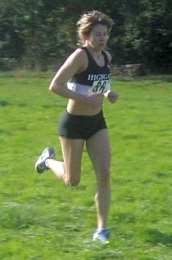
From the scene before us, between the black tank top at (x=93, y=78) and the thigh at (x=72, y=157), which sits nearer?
the black tank top at (x=93, y=78)

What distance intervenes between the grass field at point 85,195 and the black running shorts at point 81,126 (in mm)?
813

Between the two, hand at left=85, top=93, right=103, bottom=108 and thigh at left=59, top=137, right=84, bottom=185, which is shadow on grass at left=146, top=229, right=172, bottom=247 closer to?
thigh at left=59, top=137, right=84, bottom=185

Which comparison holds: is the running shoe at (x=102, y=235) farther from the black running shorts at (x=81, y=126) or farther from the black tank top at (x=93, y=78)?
the black tank top at (x=93, y=78)

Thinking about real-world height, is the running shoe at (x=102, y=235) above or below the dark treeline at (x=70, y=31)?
above

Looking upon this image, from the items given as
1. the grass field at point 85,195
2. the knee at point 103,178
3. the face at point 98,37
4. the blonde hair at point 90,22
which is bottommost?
the grass field at point 85,195

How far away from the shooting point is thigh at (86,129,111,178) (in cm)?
696

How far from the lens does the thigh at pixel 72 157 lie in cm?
708

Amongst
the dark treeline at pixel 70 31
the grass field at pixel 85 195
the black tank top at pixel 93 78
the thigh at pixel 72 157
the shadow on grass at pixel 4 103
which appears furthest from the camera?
the dark treeline at pixel 70 31

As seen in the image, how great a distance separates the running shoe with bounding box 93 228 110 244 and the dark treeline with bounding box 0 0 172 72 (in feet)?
75.4

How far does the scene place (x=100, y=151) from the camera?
698 centimetres

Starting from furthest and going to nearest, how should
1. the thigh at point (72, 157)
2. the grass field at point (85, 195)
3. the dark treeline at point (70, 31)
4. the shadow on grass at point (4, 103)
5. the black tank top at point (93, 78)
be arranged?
1. the dark treeline at point (70, 31)
2. the shadow on grass at point (4, 103)
3. the thigh at point (72, 157)
4. the black tank top at point (93, 78)
5. the grass field at point (85, 195)

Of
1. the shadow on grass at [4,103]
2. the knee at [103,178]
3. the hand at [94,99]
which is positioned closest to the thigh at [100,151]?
the knee at [103,178]

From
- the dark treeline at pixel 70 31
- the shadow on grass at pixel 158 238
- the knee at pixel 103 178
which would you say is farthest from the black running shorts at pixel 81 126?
the dark treeline at pixel 70 31

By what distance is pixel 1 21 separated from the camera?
32.1 metres
